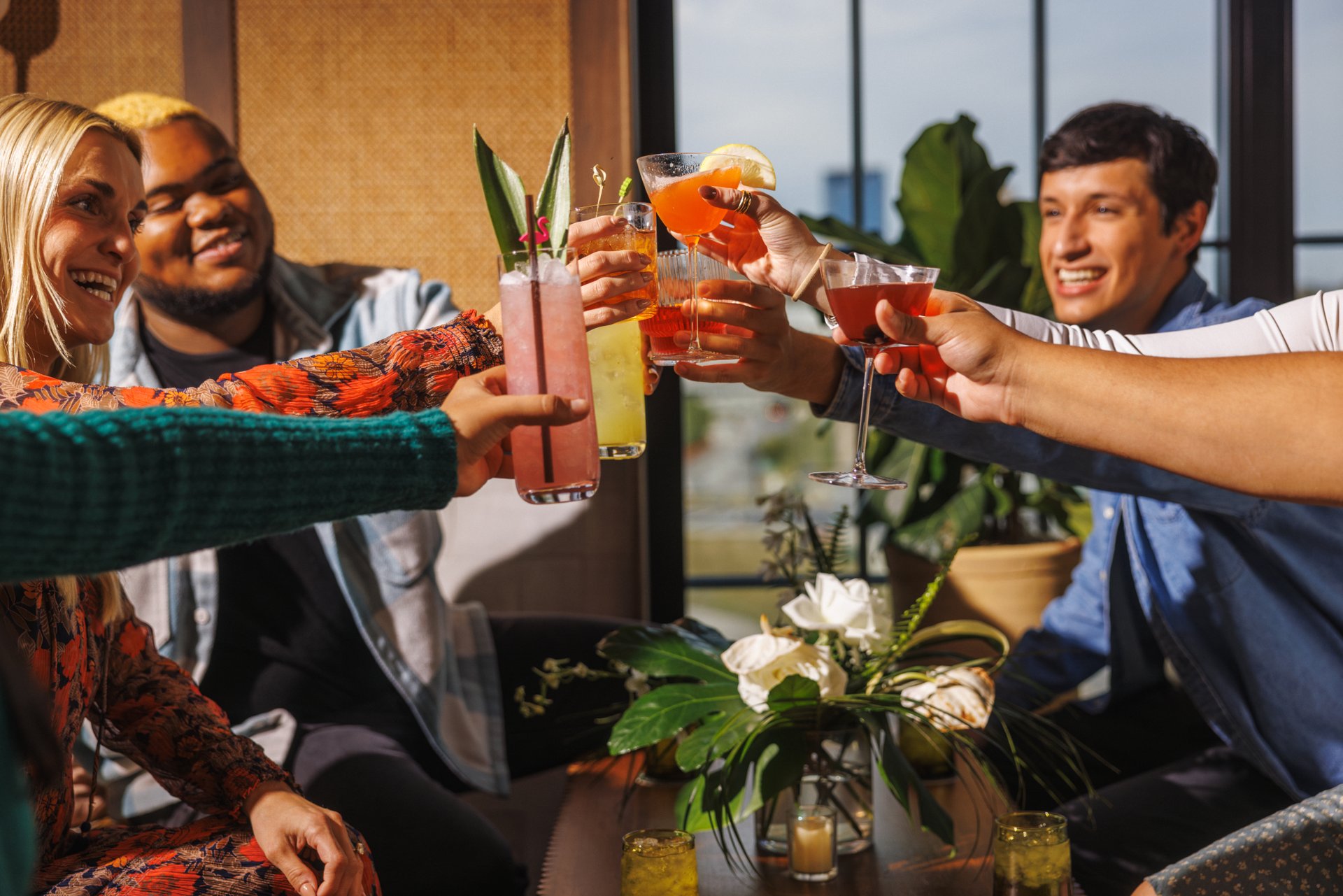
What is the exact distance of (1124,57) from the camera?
3.30 metres

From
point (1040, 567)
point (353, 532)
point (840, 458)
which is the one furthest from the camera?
point (840, 458)

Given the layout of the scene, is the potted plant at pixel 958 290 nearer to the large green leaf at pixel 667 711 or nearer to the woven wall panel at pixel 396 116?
the woven wall panel at pixel 396 116

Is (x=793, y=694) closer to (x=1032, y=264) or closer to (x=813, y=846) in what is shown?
(x=813, y=846)

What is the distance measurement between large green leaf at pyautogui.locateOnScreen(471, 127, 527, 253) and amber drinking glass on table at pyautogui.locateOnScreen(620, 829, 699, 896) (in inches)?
25.3

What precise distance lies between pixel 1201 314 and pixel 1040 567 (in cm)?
78

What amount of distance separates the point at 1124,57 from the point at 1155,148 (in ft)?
4.12

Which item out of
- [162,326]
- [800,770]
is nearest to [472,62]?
[162,326]

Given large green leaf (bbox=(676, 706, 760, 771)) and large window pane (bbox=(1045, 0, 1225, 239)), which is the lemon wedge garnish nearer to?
large green leaf (bbox=(676, 706, 760, 771))

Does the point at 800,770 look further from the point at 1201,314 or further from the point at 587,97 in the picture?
the point at 587,97

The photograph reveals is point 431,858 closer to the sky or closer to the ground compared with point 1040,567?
closer to the ground

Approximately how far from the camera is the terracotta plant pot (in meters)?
2.67

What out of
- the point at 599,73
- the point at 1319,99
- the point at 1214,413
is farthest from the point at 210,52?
the point at 1319,99

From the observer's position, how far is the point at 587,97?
290cm

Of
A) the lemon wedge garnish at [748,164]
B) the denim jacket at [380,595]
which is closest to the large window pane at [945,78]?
the denim jacket at [380,595]
